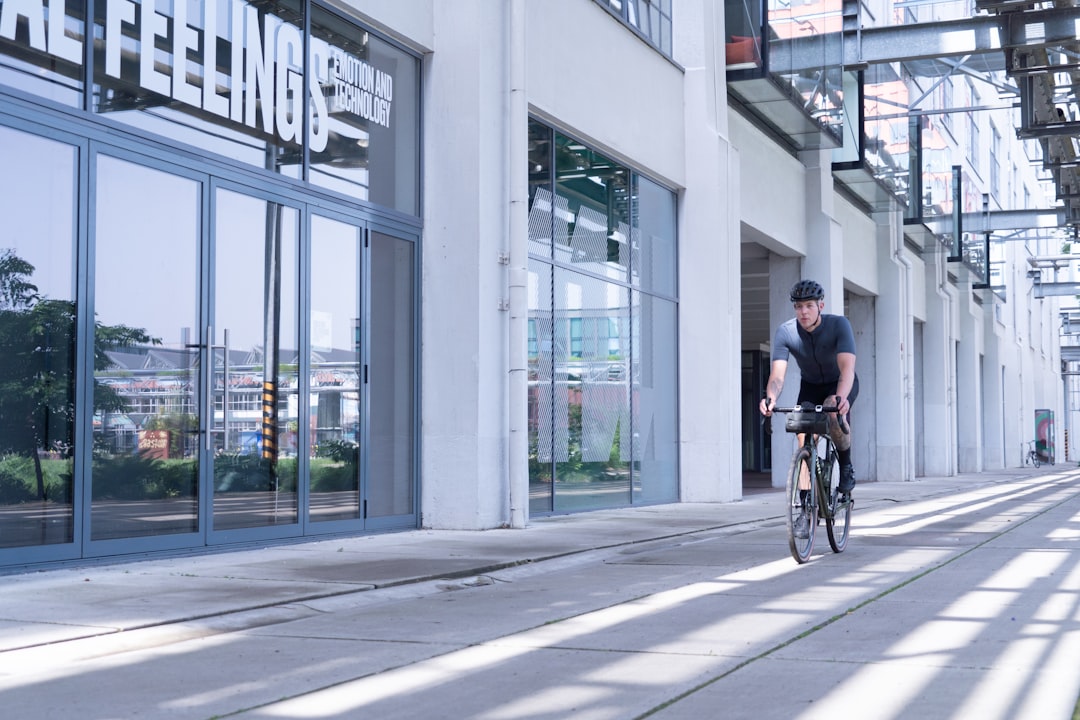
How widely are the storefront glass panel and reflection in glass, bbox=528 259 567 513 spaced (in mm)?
5991

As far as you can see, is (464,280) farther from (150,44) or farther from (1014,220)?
(1014,220)

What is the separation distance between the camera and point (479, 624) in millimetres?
5820

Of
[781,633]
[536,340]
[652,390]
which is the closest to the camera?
[781,633]

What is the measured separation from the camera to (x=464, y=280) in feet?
37.9

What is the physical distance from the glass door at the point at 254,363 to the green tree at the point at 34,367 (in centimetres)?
131

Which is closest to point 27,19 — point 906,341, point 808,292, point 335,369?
point 335,369

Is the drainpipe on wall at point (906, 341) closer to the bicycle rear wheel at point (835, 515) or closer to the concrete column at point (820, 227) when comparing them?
the concrete column at point (820, 227)

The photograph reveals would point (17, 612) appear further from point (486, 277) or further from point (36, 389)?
point (486, 277)

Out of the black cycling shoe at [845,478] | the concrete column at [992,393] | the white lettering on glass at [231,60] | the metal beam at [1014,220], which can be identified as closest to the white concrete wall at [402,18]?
the white lettering on glass at [231,60]

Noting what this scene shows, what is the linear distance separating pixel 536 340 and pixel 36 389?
258 inches

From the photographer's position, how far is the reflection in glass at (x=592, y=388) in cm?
1412

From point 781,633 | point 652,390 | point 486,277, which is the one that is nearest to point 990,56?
point 652,390

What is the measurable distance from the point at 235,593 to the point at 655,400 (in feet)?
35.5

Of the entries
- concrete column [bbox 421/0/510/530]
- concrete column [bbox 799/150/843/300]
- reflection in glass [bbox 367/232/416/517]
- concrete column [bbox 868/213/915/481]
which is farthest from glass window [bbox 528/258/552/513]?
concrete column [bbox 868/213/915/481]
